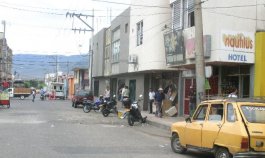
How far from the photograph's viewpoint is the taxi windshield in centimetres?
1159

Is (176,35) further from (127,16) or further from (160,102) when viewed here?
(127,16)

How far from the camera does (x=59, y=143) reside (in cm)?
1527

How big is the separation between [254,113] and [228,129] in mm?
825

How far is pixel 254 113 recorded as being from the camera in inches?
464

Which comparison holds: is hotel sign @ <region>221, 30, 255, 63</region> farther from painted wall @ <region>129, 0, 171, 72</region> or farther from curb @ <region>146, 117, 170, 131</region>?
painted wall @ <region>129, 0, 171, 72</region>

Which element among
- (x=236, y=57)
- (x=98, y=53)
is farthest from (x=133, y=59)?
(x=98, y=53)

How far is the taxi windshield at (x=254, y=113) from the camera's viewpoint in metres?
11.6

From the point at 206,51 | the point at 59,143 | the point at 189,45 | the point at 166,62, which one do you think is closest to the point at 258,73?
the point at 206,51

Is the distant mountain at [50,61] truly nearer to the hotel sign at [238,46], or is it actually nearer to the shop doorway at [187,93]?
the shop doorway at [187,93]

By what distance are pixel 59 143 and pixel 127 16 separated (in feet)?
85.0

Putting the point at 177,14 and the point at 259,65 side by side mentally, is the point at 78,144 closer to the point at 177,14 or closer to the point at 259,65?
the point at 259,65

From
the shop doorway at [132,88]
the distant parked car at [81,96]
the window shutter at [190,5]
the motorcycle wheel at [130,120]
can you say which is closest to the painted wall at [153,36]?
the window shutter at [190,5]

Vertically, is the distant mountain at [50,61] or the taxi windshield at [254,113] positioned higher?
the distant mountain at [50,61]

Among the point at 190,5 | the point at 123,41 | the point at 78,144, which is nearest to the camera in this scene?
the point at 78,144
